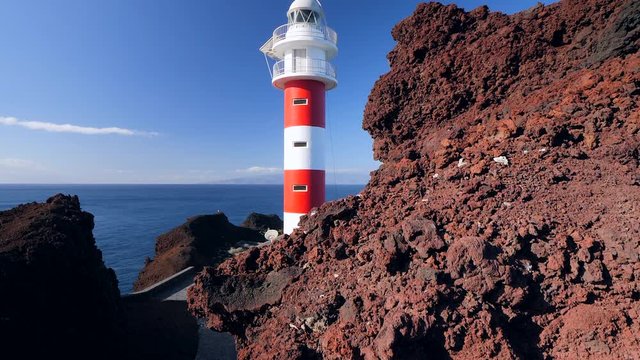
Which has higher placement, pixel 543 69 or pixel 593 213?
pixel 543 69

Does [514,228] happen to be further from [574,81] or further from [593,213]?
[574,81]

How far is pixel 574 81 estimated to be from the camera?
17.7ft

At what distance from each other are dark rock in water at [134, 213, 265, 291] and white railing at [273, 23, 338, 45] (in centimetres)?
1193

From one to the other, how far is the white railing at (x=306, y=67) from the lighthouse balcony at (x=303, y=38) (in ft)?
2.51

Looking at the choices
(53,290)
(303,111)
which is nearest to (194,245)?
(303,111)

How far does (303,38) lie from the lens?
1631 cm

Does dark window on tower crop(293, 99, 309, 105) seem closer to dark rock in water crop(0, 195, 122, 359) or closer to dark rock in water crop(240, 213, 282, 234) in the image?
dark rock in water crop(0, 195, 122, 359)

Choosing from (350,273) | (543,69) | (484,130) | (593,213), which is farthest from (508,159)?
(350,273)

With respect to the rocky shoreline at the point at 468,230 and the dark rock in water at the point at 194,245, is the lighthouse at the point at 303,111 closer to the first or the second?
the dark rock in water at the point at 194,245

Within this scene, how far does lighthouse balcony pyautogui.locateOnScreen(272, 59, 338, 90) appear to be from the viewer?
1606 centimetres

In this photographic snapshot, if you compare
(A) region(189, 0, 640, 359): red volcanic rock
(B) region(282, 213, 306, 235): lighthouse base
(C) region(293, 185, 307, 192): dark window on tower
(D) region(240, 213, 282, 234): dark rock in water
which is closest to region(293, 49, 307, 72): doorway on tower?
(C) region(293, 185, 307, 192): dark window on tower

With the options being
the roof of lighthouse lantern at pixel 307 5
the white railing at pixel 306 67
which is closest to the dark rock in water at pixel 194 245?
the white railing at pixel 306 67

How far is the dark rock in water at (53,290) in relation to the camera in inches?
287

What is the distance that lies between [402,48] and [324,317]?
5.48m
